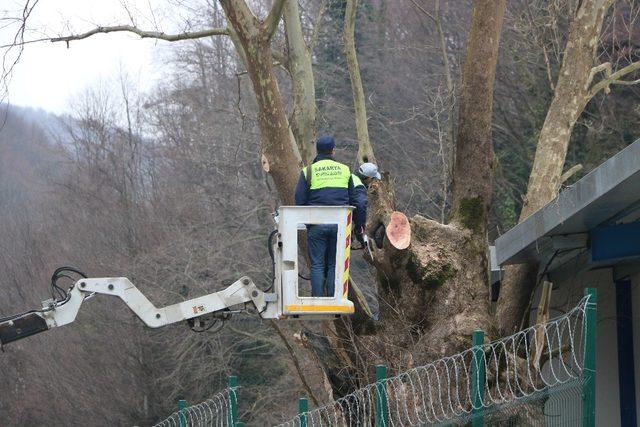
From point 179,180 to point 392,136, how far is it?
12.5m

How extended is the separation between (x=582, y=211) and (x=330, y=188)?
2446mm

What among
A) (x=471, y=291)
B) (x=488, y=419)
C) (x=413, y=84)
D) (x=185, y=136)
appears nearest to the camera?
(x=488, y=419)

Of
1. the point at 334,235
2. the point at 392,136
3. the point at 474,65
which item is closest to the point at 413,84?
the point at 392,136

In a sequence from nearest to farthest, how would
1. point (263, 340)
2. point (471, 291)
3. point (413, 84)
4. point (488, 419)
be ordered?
point (488, 419) < point (471, 291) < point (263, 340) < point (413, 84)

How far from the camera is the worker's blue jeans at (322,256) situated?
1102 centimetres

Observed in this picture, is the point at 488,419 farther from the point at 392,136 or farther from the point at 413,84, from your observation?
the point at 413,84

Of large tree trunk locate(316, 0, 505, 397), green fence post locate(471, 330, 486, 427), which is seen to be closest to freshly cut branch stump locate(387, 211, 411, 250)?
large tree trunk locate(316, 0, 505, 397)

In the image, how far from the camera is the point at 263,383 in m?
35.8

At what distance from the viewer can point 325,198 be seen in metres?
11.2

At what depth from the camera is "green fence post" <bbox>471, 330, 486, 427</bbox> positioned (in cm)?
897

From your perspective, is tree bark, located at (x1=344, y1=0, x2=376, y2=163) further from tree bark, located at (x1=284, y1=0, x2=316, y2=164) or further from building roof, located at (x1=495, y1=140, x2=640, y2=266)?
building roof, located at (x1=495, y1=140, x2=640, y2=266)

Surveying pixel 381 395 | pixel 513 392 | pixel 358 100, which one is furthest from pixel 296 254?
pixel 358 100

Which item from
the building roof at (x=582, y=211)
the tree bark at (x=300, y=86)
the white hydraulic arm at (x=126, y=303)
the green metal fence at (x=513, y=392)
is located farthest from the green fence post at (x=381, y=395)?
the tree bark at (x=300, y=86)

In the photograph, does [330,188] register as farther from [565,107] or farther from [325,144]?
[565,107]
